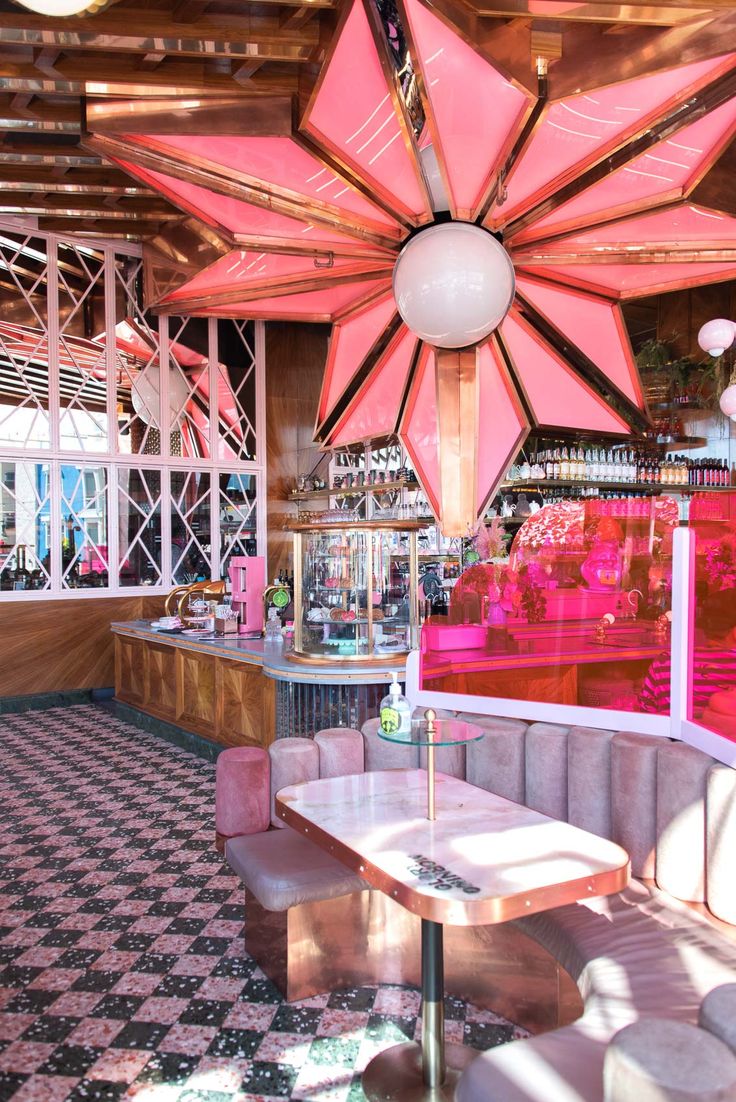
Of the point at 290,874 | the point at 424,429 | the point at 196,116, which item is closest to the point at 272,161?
the point at 196,116

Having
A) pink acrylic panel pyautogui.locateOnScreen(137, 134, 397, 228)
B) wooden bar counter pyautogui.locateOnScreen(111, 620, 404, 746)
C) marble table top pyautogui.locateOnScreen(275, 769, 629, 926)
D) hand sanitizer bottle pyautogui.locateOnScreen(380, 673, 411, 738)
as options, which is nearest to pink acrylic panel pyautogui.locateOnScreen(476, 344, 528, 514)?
wooden bar counter pyautogui.locateOnScreen(111, 620, 404, 746)

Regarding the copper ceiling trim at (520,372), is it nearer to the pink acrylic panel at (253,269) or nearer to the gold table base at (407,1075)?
the pink acrylic panel at (253,269)

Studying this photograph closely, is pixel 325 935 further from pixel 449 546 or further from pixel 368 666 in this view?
pixel 449 546

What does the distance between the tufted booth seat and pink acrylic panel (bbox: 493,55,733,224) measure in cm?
220

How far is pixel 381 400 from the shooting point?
4875 mm

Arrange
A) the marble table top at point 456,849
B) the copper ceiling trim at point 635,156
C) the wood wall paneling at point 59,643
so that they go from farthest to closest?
the wood wall paneling at point 59,643 → the copper ceiling trim at point 635,156 → the marble table top at point 456,849

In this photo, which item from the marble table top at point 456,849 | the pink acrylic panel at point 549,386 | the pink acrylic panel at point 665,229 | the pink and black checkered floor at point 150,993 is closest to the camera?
the marble table top at point 456,849

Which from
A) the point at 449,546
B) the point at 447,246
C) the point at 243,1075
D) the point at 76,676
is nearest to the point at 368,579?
the point at 447,246

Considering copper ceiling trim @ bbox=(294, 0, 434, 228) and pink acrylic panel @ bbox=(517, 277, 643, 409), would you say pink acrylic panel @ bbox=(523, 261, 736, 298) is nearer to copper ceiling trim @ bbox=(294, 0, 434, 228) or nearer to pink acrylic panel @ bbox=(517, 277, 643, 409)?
pink acrylic panel @ bbox=(517, 277, 643, 409)

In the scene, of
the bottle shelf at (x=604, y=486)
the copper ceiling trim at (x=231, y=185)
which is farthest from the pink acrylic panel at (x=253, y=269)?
the bottle shelf at (x=604, y=486)

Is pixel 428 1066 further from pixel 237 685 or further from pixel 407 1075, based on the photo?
pixel 237 685

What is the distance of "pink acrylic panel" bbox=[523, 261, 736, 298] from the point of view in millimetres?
3971

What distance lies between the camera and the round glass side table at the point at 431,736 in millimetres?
2365

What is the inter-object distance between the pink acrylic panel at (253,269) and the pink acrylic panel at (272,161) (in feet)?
1.79
